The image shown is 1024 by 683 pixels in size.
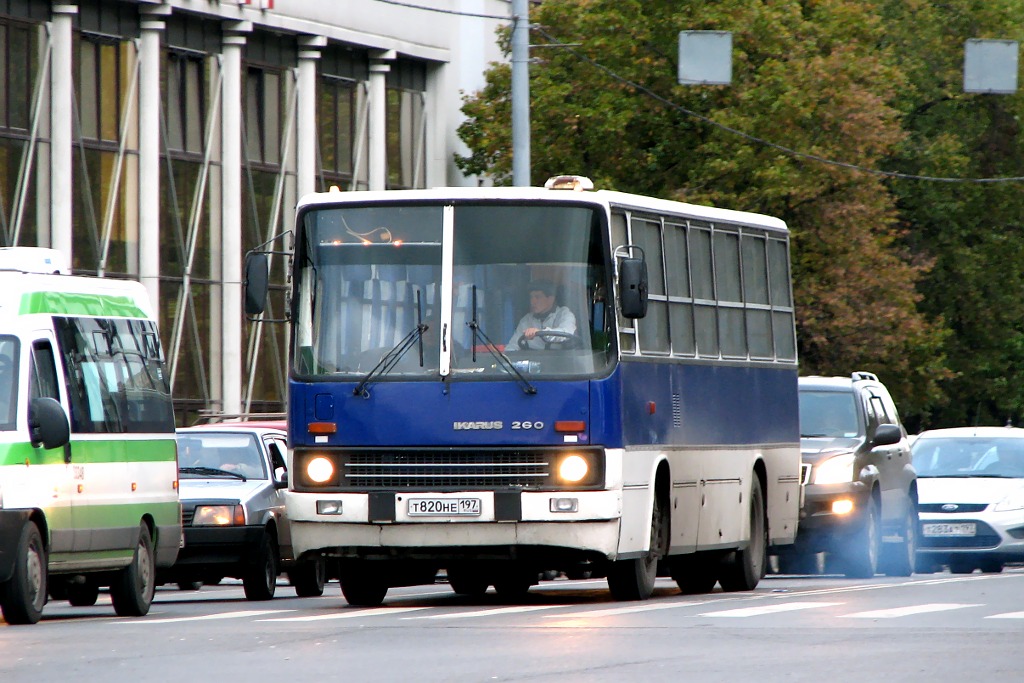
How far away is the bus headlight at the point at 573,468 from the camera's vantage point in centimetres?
1684

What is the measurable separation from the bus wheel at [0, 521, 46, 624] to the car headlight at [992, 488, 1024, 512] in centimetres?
1340

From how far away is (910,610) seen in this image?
16562 millimetres

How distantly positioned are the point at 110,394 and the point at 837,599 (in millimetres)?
5419

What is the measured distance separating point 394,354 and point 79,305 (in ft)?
7.58

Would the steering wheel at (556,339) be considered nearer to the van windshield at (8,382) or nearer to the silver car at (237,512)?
the van windshield at (8,382)

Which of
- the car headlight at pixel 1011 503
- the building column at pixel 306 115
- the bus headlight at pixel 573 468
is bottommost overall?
the car headlight at pixel 1011 503

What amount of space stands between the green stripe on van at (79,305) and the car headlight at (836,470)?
24.9ft

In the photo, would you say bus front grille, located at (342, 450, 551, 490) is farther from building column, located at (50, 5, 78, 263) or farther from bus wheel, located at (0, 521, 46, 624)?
building column, located at (50, 5, 78, 263)

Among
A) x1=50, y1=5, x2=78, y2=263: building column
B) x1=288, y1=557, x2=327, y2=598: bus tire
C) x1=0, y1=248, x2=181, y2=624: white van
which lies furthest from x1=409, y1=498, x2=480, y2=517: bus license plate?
x1=50, y1=5, x2=78, y2=263: building column

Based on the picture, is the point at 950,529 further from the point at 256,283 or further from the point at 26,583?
the point at 26,583

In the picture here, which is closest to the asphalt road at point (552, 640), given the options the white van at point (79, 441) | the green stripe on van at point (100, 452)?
the white van at point (79, 441)

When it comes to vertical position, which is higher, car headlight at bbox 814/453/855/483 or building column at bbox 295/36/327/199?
building column at bbox 295/36/327/199

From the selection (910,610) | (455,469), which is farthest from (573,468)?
(910,610)

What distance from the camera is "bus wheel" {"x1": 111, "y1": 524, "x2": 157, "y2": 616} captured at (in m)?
17.7
